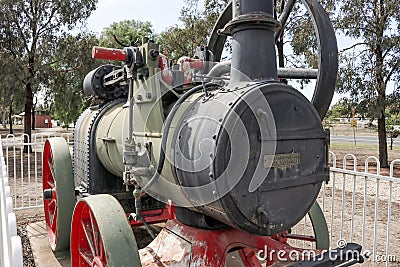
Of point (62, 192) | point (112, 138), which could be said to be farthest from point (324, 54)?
point (62, 192)

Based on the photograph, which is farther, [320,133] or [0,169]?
[0,169]

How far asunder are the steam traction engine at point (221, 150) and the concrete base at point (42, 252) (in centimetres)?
128

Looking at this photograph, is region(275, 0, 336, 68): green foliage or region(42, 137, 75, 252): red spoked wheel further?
region(275, 0, 336, 68): green foliage

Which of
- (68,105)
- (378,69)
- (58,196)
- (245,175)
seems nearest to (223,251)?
(245,175)

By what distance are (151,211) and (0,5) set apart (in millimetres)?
11632

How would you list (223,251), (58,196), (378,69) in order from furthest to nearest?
(378,69)
(58,196)
(223,251)

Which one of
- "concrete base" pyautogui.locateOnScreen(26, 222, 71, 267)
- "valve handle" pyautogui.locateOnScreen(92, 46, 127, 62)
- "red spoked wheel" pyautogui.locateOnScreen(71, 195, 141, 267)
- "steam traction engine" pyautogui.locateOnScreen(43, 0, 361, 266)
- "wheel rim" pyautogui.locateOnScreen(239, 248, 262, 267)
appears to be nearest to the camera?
"steam traction engine" pyautogui.locateOnScreen(43, 0, 361, 266)

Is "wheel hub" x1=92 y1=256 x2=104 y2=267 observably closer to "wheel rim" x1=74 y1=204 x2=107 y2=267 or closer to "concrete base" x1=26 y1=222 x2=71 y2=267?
"wheel rim" x1=74 y1=204 x2=107 y2=267

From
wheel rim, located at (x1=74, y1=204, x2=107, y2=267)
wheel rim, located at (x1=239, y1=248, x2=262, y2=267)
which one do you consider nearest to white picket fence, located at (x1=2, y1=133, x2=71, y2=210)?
wheel rim, located at (x1=74, y1=204, x2=107, y2=267)

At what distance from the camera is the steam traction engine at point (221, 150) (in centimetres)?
179

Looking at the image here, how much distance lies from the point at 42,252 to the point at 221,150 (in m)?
3.12

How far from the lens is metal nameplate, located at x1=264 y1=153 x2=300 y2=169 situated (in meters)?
1.82

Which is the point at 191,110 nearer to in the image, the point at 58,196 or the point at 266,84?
the point at 266,84

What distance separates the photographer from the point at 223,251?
2240mm
